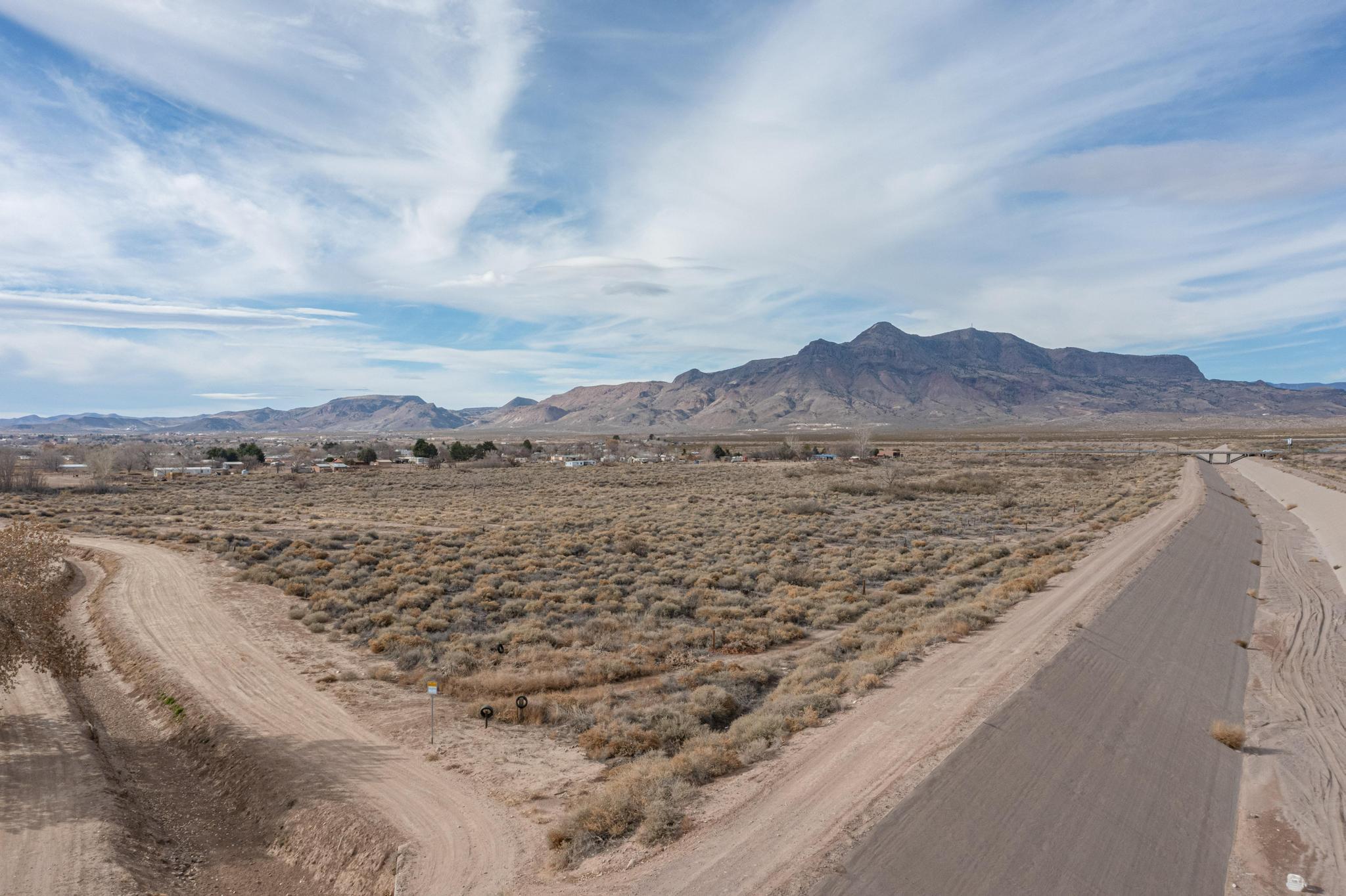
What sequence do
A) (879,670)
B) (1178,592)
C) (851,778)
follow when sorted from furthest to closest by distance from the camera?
(1178,592) → (879,670) → (851,778)

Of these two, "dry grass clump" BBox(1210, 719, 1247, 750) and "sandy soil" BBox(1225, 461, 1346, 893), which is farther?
"dry grass clump" BBox(1210, 719, 1247, 750)

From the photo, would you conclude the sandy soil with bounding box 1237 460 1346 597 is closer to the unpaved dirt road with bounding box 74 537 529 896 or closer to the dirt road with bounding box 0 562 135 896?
the unpaved dirt road with bounding box 74 537 529 896

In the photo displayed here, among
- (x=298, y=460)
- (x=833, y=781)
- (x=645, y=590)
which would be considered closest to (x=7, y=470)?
(x=298, y=460)

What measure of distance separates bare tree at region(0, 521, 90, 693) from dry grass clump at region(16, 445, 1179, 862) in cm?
559

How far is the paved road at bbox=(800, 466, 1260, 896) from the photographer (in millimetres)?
8047

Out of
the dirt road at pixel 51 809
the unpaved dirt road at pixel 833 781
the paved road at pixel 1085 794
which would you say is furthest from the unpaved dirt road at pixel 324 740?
the paved road at pixel 1085 794

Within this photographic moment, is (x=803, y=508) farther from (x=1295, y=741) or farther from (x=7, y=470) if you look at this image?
(x=7, y=470)

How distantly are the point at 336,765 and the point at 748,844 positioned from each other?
7249 millimetres

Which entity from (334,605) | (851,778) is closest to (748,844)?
(851,778)

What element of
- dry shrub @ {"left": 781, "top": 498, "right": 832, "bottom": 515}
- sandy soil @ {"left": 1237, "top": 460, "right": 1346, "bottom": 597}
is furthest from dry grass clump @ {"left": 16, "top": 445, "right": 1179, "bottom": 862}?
sandy soil @ {"left": 1237, "top": 460, "right": 1346, "bottom": 597}

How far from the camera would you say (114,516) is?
39.0 metres

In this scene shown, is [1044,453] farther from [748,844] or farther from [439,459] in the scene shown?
[748,844]

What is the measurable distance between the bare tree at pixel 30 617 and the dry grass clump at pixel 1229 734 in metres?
21.9

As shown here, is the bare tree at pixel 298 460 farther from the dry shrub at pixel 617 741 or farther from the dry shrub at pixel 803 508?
the dry shrub at pixel 617 741
